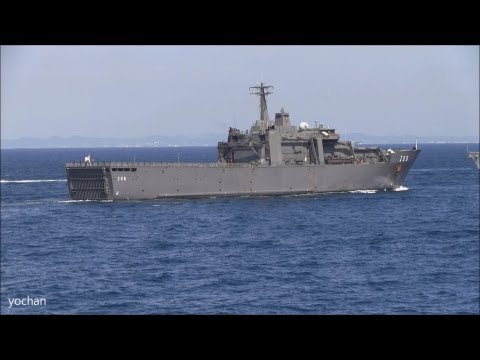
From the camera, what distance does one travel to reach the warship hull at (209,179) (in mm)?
56688

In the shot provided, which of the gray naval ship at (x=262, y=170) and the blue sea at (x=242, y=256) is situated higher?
the gray naval ship at (x=262, y=170)

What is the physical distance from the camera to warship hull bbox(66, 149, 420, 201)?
5669 cm

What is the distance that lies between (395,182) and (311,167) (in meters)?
10.6

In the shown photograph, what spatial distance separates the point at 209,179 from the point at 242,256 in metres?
24.2

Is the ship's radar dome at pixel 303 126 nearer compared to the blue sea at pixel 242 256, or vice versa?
the blue sea at pixel 242 256

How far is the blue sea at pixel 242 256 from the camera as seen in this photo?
25.7m

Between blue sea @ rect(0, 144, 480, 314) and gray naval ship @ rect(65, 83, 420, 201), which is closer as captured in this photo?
blue sea @ rect(0, 144, 480, 314)

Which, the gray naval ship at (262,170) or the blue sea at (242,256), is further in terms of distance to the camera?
the gray naval ship at (262,170)

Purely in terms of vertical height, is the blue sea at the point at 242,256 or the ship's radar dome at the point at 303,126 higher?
the ship's radar dome at the point at 303,126

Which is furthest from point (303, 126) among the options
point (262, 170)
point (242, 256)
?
point (242, 256)

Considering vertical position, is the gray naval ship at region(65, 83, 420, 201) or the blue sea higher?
the gray naval ship at region(65, 83, 420, 201)
